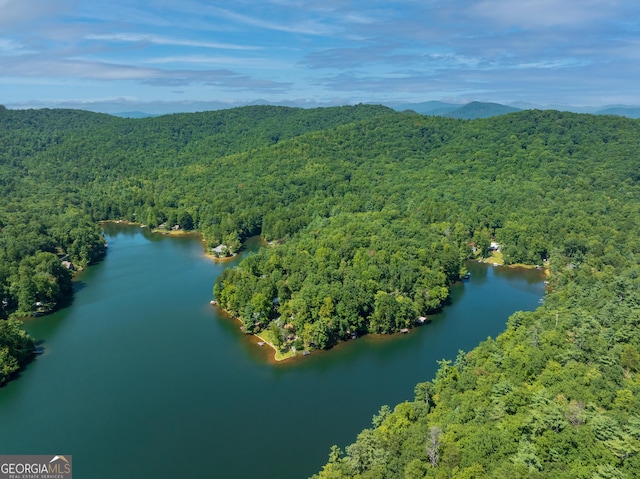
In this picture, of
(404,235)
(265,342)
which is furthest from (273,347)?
(404,235)

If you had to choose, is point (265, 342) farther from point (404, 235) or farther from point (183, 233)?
point (183, 233)

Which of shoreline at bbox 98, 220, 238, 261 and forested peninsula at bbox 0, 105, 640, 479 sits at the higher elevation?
forested peninsula at bbox 0, 105, 640, 479

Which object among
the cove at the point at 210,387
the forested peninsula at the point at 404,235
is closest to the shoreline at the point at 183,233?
the forested peninsula at the point at 404,235

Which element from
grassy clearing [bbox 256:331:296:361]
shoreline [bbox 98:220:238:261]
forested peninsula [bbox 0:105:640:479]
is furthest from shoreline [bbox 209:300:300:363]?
shoreline [bbox 98:220:238:261]

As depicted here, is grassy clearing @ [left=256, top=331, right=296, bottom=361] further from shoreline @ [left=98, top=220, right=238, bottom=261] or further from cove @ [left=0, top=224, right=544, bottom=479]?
shoreline @ [left=98, top=220, right=238, bottom=261]

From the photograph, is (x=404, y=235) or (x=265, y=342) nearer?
(x=265, y=342)

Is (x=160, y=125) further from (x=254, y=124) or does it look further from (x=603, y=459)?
(x=603, y=459)
